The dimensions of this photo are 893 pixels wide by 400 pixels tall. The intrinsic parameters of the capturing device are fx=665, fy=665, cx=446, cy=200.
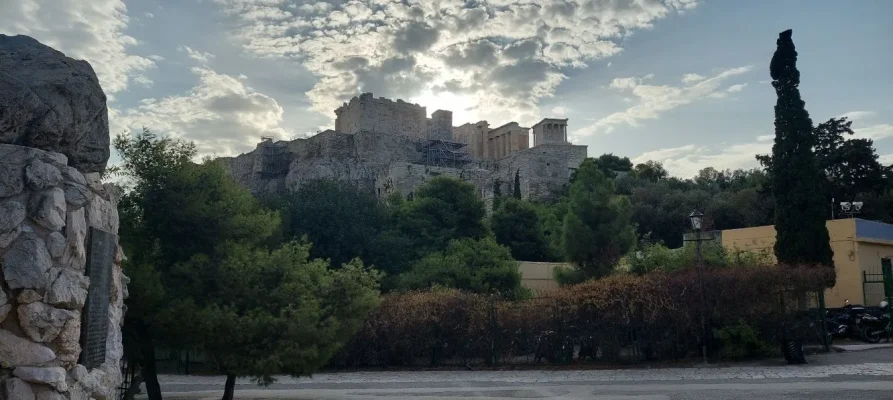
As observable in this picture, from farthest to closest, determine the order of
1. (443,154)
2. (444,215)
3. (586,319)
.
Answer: (443,154) → (444,215) → (586,319)

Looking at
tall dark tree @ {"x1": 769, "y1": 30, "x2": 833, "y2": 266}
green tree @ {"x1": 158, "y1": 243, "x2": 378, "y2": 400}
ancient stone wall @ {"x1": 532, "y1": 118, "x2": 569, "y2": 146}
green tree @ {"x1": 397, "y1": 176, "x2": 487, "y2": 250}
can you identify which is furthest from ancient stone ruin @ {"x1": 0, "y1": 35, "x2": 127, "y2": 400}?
ancient stone wall @ {"x1": 532, "y1": 118, "x2": 569, "y2": 146}

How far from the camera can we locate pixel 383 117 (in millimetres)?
64562

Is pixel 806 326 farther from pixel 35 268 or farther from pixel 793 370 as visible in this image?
pixel 35 268

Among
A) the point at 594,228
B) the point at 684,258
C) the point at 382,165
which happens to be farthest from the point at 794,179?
the point at 382,165

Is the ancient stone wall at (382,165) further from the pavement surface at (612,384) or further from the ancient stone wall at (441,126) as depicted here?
the pavement surface at (612,384)

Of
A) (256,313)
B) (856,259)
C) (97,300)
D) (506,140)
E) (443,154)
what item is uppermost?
(506,140)

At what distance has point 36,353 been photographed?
546cm

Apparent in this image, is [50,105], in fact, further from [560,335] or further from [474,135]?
[474,135]

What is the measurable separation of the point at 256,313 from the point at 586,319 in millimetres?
8676

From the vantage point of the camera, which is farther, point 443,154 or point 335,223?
point 443,154

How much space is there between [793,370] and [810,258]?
661 cm

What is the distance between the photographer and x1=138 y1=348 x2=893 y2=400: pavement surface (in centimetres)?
1128

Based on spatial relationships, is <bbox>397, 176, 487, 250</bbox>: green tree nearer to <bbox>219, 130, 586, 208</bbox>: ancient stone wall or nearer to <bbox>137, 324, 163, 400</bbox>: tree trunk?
<bbox>137, 324, 163, 400</bbox>: tree trunk

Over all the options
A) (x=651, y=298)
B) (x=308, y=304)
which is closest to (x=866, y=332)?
(x=651, y=298)
